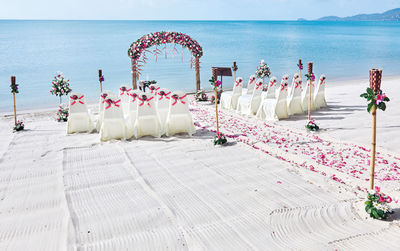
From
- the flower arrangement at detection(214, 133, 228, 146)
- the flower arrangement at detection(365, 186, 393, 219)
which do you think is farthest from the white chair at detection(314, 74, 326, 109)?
the flower arrangement at detection(365, 186, 393, 219)

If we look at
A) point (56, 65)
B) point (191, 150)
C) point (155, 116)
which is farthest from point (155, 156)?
point (56, 65)

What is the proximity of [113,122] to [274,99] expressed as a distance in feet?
17.9

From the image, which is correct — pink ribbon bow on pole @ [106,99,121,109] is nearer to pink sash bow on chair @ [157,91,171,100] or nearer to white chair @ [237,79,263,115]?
pink sash bow on chair @ [157,91,171,100]

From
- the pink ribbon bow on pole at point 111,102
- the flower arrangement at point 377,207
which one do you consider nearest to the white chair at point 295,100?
the pink ribbon bow on pole at point 111,102

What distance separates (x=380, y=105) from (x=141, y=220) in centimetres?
375

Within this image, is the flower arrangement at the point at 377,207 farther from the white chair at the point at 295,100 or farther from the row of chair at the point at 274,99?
the white chair at the point at 295,100

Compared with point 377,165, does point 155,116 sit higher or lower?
higher

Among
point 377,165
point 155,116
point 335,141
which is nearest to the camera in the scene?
point 377,165

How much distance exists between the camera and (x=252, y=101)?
40.7 feet

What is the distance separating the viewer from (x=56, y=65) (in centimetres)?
3666

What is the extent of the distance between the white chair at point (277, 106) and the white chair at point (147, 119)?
154 inches

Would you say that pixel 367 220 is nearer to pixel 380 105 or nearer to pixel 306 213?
pixel 306 213

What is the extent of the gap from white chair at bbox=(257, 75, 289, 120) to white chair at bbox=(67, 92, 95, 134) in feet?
18.0

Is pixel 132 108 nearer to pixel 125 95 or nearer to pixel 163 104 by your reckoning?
pixel 163 104
